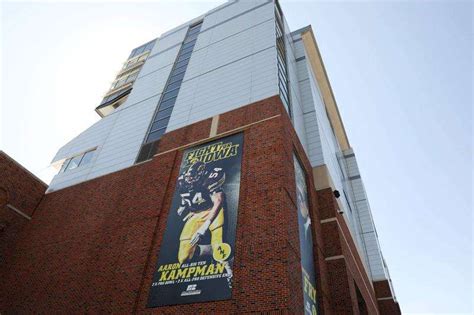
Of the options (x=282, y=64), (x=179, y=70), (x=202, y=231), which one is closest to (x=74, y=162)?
(x=179, y=70)

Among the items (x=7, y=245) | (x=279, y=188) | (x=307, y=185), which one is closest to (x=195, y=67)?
(x=307, y=185)

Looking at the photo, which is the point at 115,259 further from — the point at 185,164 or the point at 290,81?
the point at 290,81

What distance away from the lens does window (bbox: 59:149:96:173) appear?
24109 mm

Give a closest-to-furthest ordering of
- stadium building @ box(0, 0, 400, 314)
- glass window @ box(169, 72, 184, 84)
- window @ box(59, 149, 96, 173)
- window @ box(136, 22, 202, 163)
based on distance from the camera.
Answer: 1. stadium building @ box(0, 0, 400, 314)
2. window @ box(136, 22, 202, 163)
3. window @ box(59, 149, 96, 173)
4. glass window @ box(169, 72, 184, 84)

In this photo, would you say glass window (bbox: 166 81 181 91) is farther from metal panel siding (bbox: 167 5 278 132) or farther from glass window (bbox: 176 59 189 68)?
glass window (bbox: 176 59 189 68)

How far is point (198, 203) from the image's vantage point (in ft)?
45.8

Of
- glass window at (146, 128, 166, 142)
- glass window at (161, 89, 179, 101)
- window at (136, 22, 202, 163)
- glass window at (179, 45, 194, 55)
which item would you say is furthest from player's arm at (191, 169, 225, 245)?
glass window at (179, 45, 194, 55)

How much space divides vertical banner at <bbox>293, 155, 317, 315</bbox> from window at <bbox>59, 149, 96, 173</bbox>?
16285mm

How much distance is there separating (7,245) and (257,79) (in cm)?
1906

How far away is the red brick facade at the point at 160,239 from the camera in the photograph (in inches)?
427

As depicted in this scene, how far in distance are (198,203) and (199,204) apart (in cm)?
11

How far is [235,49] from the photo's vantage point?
2311cm

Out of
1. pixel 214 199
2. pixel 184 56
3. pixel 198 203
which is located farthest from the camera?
Result: pixel 184 56

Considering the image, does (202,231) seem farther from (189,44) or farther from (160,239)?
(189,44)
